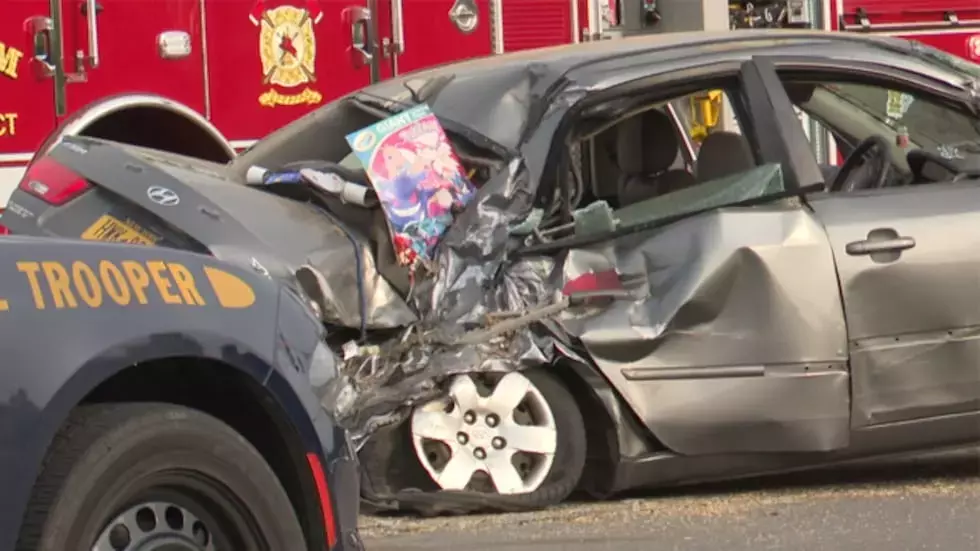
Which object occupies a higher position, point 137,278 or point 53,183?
point 137,278

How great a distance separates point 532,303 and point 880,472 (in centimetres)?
185

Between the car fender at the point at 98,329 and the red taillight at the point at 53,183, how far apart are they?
2.40m

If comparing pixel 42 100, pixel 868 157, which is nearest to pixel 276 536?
pixel 868 157

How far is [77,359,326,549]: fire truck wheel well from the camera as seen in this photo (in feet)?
12.1

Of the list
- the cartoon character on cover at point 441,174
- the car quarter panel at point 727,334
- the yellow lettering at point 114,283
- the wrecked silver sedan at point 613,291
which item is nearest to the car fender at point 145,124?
the wrecked silver sedan at point 613,291

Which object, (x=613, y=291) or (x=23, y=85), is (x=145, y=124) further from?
(x=613, y=291)

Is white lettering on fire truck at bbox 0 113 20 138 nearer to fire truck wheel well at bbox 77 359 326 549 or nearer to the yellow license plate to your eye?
the yellow license plate

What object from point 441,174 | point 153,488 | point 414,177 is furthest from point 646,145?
point 153,488

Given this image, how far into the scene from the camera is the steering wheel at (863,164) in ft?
21.9

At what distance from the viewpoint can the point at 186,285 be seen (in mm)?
3670

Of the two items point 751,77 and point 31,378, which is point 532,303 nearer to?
point 751,77

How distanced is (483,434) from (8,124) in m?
3.22

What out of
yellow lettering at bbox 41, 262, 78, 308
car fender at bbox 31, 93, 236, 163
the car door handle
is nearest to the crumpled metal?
the car door handle

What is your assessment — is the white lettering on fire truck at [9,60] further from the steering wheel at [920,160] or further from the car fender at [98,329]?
the car fender at [98,329]
